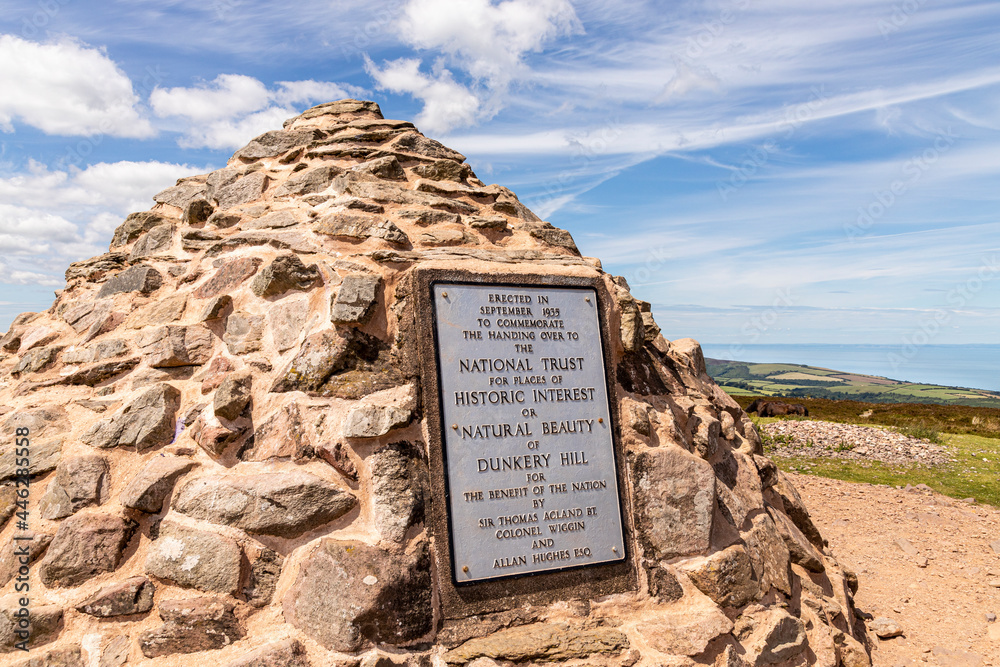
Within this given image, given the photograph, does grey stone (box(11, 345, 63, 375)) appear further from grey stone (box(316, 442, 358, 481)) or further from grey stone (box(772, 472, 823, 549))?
grey stone (box(772, 472, 823, 549))

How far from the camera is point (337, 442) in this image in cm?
342

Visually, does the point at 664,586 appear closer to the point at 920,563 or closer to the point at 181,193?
the point at 920,563

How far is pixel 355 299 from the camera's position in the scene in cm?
378

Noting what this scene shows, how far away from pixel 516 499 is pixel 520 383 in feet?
2.22

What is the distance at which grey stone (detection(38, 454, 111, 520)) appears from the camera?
346cm

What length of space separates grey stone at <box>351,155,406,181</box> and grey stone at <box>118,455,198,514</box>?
2.64 m

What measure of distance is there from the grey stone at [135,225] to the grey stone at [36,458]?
7.37ft

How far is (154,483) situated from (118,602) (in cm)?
59

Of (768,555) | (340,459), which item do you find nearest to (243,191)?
(340,459)

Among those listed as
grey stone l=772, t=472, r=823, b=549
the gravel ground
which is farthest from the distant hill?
grey stone l=772, t=472, r=823, b=549

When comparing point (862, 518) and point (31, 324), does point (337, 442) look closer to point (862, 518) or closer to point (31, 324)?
point (31, 324)

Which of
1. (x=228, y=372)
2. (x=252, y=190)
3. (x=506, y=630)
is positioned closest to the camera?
(x=506, y=630)

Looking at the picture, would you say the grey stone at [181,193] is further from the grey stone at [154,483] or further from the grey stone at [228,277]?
the grey stone at [154,483]

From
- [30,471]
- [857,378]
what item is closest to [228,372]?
[30,471]
